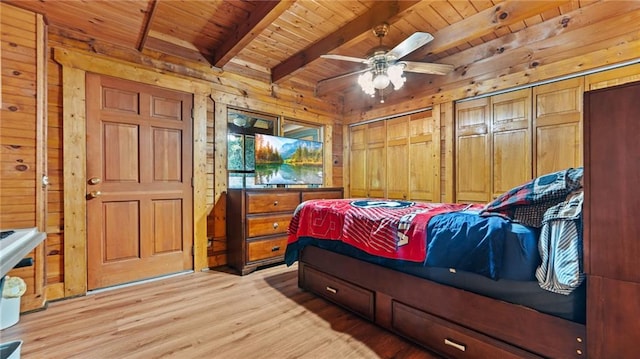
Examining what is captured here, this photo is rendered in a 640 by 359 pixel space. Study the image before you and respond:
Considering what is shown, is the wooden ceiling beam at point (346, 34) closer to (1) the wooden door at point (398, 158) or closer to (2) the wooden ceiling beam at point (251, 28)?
(2) the wooden ceiling beam at point (251, 28)

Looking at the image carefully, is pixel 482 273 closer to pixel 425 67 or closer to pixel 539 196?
pixel 539 196

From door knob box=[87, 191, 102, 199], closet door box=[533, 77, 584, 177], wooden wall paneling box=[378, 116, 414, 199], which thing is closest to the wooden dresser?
door knob box=[87, 191, 102, 199]

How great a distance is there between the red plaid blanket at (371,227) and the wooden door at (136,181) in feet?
5.04

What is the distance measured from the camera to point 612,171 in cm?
102

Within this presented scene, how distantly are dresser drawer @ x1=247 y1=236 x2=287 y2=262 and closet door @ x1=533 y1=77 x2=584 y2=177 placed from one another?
9.79 ft

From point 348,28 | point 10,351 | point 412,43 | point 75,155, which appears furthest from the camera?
point 348,28

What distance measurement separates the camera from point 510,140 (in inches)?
120

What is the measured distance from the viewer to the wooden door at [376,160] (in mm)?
4340

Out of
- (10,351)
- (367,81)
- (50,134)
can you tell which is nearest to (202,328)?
(10,351)

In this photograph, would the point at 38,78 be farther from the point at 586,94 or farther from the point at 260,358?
the point at 586,94

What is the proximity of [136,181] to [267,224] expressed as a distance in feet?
4.86

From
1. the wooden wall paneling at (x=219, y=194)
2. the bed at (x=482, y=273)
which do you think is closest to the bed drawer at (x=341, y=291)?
the bed at (x=482, y=273)

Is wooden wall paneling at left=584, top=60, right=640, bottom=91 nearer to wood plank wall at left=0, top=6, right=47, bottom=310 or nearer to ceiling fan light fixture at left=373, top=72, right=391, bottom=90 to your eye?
ceiling fan light fixture at left=373, top=72, right=391, bottom=90

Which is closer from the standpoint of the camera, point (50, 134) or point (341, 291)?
point (341, 291)
